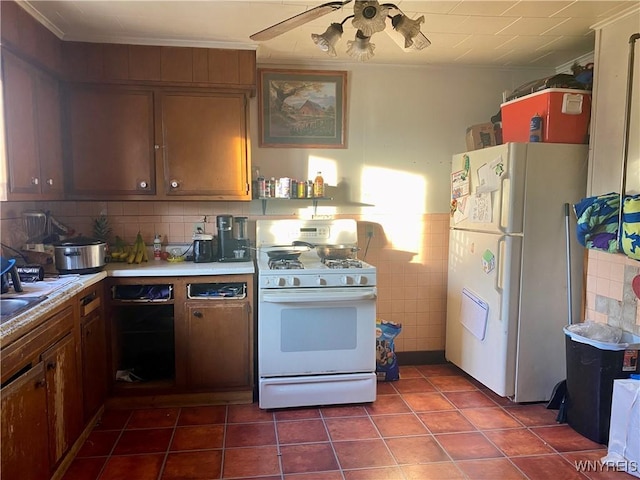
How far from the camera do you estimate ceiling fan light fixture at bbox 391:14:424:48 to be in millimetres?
1845

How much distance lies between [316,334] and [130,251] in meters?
1.43

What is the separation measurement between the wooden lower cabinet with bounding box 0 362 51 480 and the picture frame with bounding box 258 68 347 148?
2147 millimetres

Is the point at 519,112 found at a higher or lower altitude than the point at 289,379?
higher

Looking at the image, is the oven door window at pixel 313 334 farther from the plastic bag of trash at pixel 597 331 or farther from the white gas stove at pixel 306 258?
the plastic bag of trash at pixel 597 331

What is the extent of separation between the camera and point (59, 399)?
207 centimetres

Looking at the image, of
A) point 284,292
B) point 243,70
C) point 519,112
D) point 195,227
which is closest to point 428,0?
point 519,112

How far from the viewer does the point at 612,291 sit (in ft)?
8.57

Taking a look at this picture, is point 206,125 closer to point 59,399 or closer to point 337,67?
point 337,67

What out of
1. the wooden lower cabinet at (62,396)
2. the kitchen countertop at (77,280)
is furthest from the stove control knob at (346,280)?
the wooden lower cabinet at (62,396)

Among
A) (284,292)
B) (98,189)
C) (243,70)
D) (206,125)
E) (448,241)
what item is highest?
(243,70)

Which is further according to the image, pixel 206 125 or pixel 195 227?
pixel 195 227

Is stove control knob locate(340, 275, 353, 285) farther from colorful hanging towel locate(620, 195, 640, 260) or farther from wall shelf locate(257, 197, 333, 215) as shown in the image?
colorful hanging towel locate(620, 195, 640, 260)

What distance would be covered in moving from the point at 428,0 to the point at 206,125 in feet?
5.08

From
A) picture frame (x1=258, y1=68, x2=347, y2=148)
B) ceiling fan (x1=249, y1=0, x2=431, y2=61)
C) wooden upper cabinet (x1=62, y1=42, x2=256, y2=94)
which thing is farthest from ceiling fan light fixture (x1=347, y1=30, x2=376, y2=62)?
picture frame (x1=258, y1=68, x2=347, y2=148)
